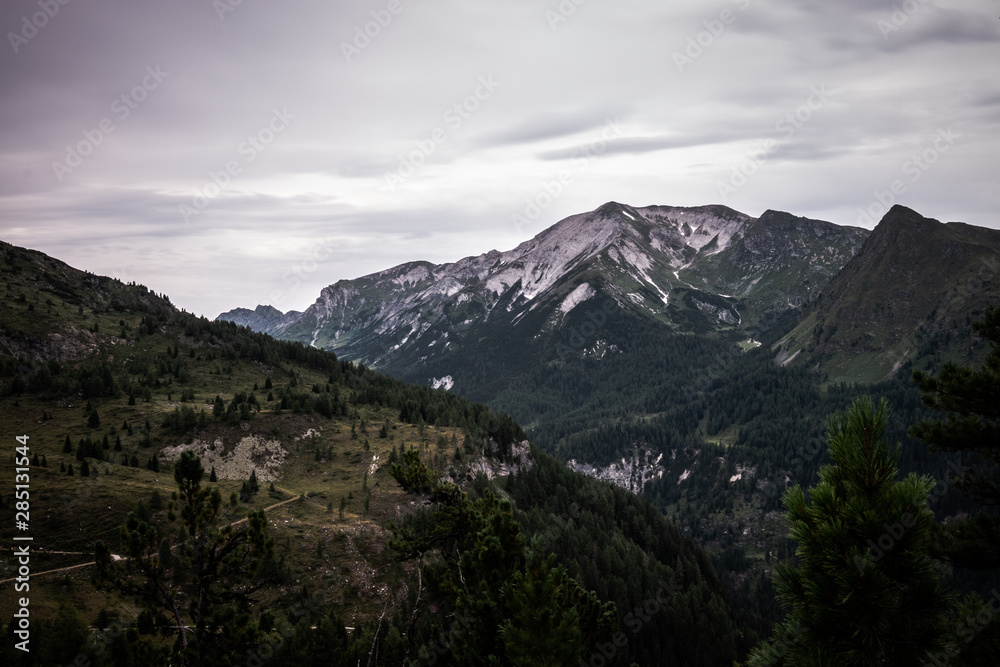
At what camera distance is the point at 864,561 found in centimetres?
945

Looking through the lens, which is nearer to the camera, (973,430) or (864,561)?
(864,561)

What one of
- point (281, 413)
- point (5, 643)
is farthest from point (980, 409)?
point (281, 413)

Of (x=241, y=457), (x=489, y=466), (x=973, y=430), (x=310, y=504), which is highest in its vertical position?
(x=973, y=430)

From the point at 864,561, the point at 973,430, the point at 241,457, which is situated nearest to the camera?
the point at 864,561

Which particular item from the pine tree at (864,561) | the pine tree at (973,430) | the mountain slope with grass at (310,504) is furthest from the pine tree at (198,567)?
the pine tree at (973,430)

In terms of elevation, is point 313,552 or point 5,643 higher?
point 5,643

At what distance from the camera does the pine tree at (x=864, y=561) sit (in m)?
9.58

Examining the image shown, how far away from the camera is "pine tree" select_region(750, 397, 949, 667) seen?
958cm

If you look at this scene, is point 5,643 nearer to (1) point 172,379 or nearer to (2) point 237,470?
(2) point 237,470

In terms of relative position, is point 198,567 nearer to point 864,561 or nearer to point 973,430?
point 864,561

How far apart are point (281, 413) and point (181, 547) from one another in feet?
195

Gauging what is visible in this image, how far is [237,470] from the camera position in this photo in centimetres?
9838

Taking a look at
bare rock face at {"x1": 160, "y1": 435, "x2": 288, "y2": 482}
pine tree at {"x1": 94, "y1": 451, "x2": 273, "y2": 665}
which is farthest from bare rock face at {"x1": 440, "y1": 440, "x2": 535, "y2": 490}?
pine tree at {"x1": 94, "y1": 451, "x2": 273, "y2": 665}

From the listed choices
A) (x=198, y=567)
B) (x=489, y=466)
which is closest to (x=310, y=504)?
(x=489, y=466)
